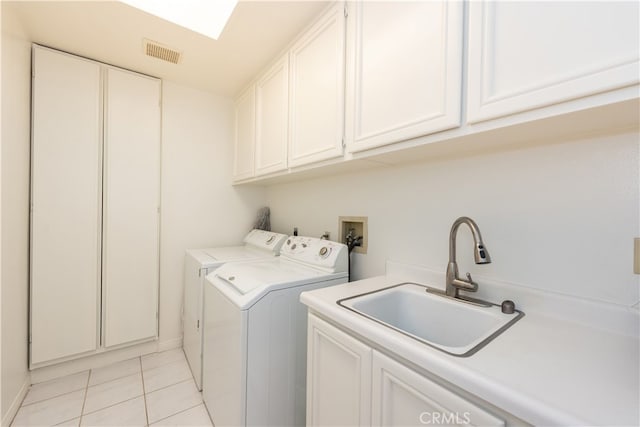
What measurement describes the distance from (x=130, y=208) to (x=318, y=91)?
1.84m

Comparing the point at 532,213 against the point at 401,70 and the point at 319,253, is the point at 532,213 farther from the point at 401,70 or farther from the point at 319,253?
the point at 319,253

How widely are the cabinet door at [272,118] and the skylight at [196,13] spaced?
0.42 meters

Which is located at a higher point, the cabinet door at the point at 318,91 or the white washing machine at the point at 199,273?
the cabinet door at the point at 318,91

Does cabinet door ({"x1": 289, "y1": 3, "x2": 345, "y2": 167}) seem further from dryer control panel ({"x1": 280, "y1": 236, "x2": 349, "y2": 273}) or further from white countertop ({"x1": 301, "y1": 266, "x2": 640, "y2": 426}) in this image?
white countertop ({"x1": 301, "y1": 266, "x2": 640, "y2": 426})

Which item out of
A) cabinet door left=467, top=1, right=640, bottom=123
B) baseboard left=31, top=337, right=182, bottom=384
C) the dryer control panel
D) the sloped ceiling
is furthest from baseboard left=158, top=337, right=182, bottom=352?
cabinet door left=467, top=1, right=640, bottom=123

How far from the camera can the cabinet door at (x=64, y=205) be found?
184 centimetres

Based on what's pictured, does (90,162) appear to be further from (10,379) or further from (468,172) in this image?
(468,172)

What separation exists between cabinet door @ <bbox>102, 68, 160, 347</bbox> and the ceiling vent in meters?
0.39

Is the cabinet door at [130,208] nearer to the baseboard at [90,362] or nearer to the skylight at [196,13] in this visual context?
the baseboard at [90,362]

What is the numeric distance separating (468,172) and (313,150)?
797mm

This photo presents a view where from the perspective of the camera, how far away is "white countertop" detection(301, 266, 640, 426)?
49cm

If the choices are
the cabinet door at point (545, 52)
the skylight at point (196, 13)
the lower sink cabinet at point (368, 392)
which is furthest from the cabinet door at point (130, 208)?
the cabinet door at point (545, 52)

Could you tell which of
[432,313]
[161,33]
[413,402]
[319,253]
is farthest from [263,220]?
[413,402]

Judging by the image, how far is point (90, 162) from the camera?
201 centimetres
